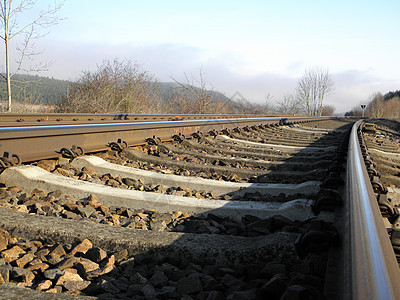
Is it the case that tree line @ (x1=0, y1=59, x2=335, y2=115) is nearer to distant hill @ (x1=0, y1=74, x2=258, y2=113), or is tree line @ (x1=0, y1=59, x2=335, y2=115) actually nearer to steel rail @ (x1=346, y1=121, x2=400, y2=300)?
distant hill @ (x1=0, y1=74, x2=258, y2=113)

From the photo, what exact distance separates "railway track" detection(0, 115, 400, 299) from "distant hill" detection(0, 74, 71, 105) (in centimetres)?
958

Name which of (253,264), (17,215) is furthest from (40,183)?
(253,264)

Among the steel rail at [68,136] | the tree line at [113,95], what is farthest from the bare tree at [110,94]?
the steel rail at [68,136]

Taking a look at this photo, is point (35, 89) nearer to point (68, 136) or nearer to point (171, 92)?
point (171, 92)

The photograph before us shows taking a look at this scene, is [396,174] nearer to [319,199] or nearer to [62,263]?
[319,199]

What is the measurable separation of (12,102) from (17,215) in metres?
11.2

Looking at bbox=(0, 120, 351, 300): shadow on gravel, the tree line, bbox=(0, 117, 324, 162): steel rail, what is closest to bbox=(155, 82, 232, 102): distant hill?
the tree line

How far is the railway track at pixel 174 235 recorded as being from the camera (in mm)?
1194

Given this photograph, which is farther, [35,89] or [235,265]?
[35,89]

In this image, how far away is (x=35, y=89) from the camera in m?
12.2

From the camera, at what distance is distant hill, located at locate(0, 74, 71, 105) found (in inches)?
461

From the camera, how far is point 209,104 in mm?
18703

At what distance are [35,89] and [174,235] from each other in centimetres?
1195

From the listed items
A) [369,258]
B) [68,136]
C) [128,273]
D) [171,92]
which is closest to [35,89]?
[171,92]
